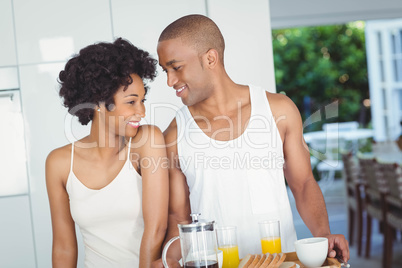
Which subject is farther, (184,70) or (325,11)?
(325,11)

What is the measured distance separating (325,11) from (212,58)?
10.5 ft

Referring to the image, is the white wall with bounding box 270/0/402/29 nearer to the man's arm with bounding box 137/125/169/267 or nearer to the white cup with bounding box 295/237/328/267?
the man's arm with bounding box 137/125/169/267

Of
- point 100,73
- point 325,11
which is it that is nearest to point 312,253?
point 100,73

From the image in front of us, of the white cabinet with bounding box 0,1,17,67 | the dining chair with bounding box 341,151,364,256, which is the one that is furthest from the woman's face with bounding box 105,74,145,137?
the dining chair with bounding box 341,151,364,256

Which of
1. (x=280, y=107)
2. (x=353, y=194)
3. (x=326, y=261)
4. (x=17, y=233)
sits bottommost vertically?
(x=353, y=194)

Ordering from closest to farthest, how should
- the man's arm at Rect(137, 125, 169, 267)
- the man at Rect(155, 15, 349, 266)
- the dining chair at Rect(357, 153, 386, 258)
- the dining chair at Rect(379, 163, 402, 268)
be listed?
1. the man's arm at Rect(137, 125, 169, 267)
2. the man at Rect(155, 15, 349, 266)
3. the dining chair at Rect(379, 163, 402, 268)
4. the dining chair at Rect(357, 153, 386, 258)

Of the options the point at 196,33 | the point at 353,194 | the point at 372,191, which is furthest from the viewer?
the point at 353,194

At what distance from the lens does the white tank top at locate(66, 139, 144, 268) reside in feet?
6.44

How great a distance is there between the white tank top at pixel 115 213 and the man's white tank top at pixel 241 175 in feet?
0.81

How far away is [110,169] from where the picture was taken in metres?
2.01

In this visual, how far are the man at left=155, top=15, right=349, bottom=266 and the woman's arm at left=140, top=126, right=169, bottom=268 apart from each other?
0.15 m

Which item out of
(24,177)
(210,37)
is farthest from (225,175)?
(24,177)

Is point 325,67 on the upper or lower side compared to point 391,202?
upper

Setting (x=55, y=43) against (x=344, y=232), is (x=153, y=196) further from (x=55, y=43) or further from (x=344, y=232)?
(x=344, y=232)
